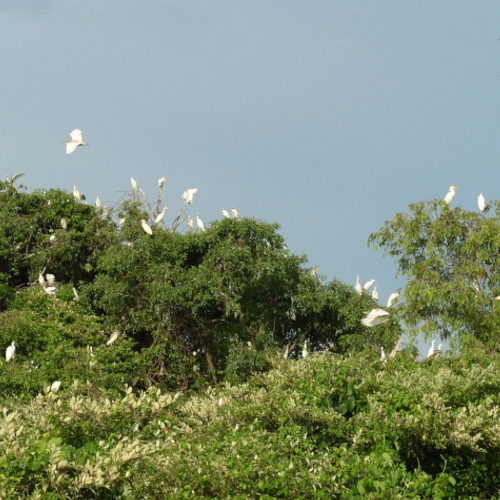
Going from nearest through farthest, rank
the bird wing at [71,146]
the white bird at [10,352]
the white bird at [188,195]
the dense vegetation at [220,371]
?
the dense vegetation at [220,371] < the bird wing at [71,146] < the white bird at [10,352] < the white bird at [188,195]

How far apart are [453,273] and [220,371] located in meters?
4.62

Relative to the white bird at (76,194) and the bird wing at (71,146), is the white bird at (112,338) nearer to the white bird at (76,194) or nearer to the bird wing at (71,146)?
the bird wing at (71,146)

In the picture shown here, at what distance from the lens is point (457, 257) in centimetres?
1201

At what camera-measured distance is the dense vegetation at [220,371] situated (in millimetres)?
4871

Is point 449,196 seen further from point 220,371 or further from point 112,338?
point 112,338

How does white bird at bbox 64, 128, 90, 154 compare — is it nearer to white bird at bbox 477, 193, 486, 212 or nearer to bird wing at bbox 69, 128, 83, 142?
bird wing at bbox 69, 128, 83, 142

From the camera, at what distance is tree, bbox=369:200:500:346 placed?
11336mm

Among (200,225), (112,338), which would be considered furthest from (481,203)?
(112,338)

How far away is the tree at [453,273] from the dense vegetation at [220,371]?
4 cm

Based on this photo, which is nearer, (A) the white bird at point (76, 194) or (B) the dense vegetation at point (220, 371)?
(B) the dense vegetation at point (220, 371)

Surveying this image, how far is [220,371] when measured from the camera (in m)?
11.5

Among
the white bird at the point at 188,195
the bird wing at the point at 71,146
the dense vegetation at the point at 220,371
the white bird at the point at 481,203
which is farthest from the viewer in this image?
the white bird at the point at 188,195

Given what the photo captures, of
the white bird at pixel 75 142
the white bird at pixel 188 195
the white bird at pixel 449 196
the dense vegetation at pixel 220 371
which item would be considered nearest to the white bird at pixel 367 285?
the dense vegetation at pixel 220 371

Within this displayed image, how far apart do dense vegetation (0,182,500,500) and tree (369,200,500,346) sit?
43 mm
